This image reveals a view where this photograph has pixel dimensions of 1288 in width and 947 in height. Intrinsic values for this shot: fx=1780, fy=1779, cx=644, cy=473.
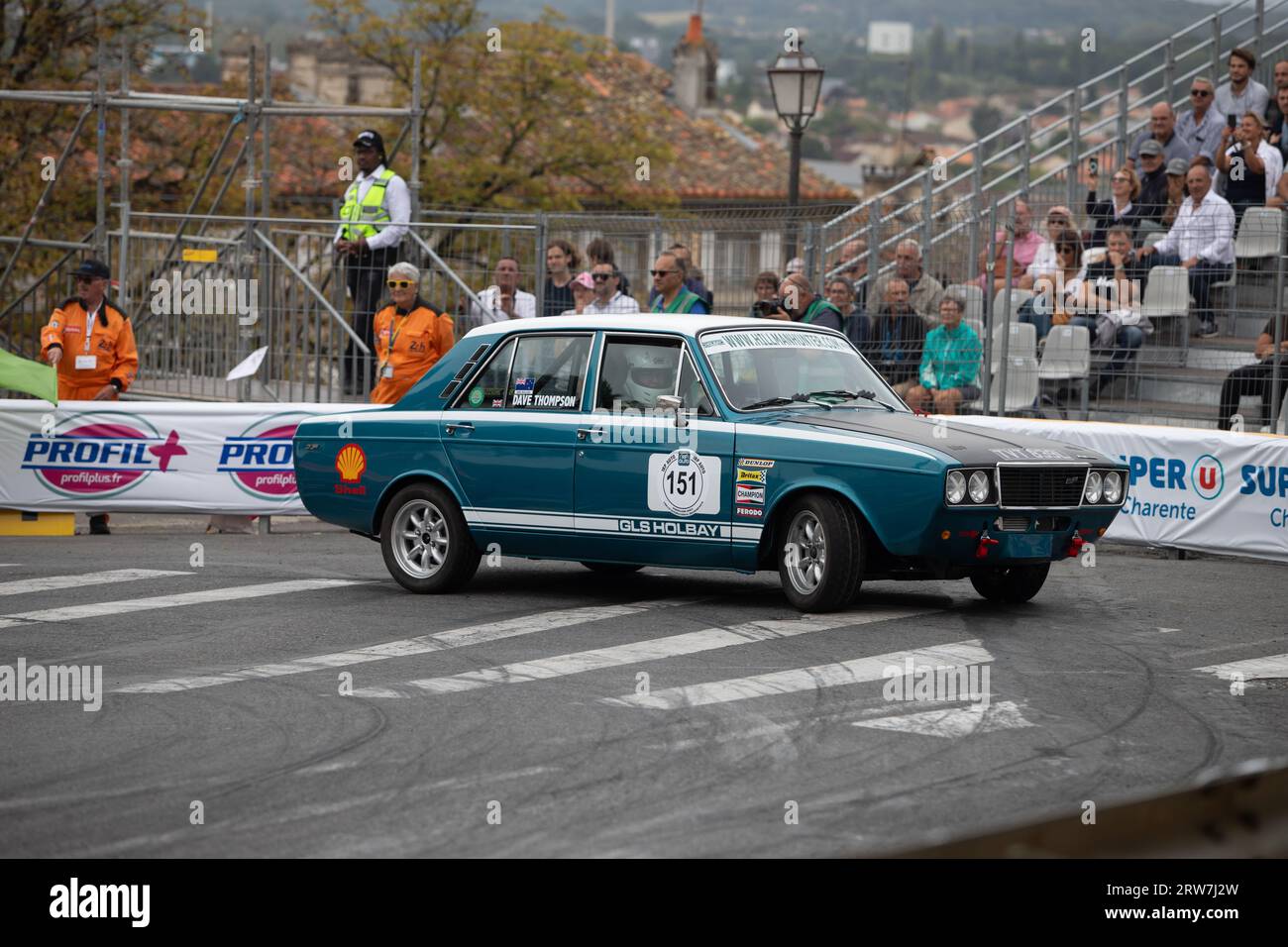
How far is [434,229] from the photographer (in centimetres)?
1772

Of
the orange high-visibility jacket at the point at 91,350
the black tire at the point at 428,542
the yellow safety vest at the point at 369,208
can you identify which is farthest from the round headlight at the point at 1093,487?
the orange high-visibility jacket at the point at 91,350

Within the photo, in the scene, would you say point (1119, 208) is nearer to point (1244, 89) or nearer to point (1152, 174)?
point (1152, 174)

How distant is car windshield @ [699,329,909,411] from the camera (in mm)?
10680

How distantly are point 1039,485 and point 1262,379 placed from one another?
5.41m

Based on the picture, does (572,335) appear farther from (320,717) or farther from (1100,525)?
(320,717)

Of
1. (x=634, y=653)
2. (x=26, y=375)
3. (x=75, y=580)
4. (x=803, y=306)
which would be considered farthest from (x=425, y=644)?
(x=26, y=375)

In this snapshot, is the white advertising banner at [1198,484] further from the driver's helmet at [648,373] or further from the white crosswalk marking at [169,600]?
the white crosswalk marking at [169,600]

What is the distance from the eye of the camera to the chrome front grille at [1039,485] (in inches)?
391

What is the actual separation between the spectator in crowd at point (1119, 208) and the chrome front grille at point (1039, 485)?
6.11 metres

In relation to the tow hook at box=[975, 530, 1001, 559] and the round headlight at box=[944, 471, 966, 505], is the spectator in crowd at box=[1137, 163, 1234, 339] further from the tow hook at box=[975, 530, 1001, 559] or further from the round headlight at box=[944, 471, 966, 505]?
the round headlight at box=[944, 471, 966, 505]

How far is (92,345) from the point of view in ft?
52.1

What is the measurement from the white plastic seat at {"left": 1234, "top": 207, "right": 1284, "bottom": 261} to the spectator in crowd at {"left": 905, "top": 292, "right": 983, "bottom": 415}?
239cm

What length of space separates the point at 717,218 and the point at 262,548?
545 centimetres
